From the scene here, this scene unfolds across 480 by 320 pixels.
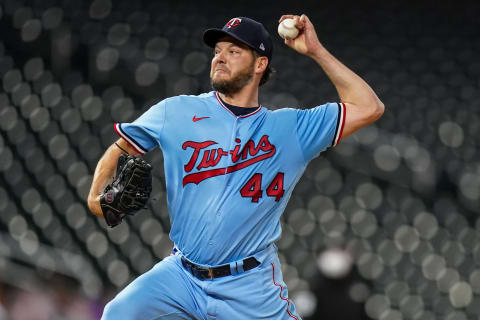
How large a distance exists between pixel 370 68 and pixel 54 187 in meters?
2.88

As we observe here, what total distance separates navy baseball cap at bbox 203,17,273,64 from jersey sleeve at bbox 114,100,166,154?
274 mm

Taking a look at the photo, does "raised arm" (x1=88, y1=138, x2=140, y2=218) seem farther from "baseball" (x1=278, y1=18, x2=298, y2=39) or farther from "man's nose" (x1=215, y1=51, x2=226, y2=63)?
"baseball" (x1=278, y1=18, x2=298, y2=39)

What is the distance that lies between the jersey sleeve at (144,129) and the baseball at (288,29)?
1.34ft

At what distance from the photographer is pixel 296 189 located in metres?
4.81

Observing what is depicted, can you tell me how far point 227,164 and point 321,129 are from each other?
0.29m

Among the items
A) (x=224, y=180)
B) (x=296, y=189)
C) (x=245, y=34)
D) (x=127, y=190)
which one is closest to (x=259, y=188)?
(x=224, y=180)

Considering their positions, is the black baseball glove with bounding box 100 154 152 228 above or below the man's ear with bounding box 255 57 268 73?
below

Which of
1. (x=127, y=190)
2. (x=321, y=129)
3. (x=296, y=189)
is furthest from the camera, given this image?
(x=296, y=189)

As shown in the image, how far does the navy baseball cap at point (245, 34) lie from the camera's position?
1973 millimetres

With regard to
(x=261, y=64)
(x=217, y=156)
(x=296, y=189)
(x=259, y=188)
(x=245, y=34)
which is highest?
(x=245, y=34)

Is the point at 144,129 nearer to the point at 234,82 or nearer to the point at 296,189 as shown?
the point at 234,82

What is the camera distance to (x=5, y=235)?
4.15 meters

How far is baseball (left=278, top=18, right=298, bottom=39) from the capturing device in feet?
6.34

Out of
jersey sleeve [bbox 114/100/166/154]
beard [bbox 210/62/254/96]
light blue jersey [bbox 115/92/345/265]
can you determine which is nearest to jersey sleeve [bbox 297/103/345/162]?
light blue jersey [bbox 115/92/345/265]
